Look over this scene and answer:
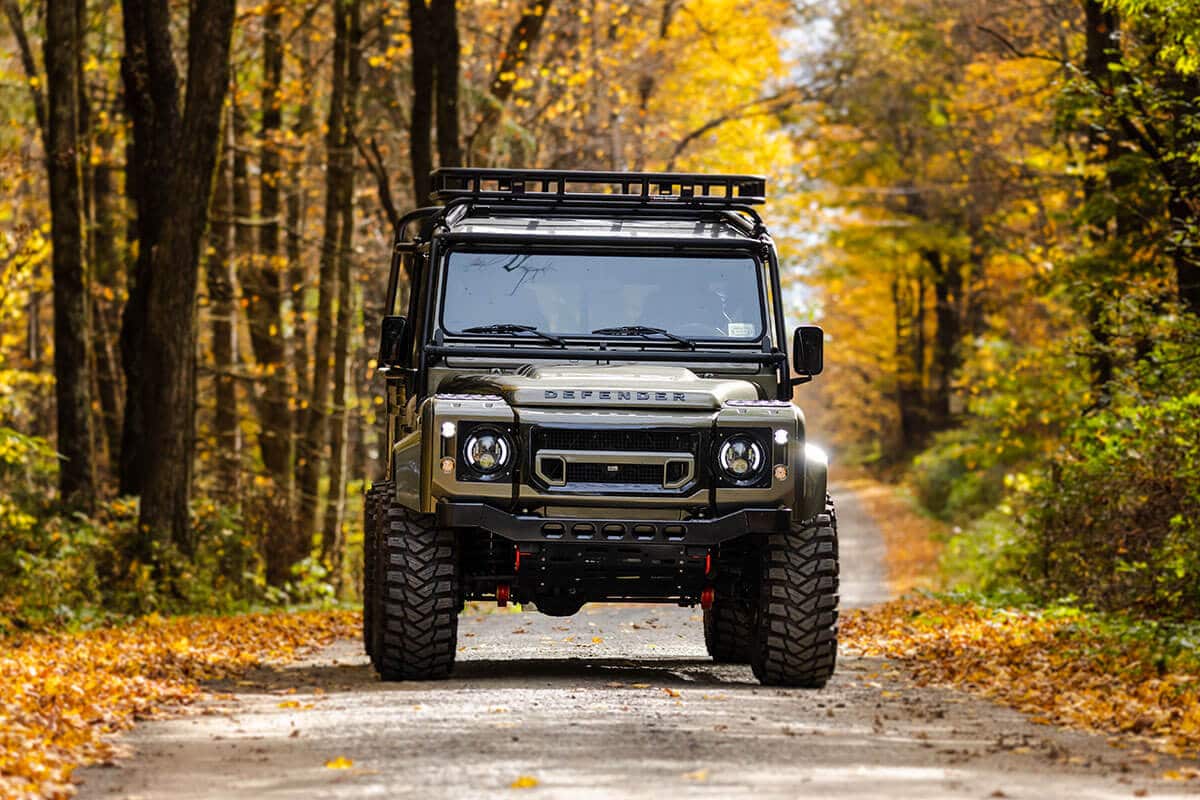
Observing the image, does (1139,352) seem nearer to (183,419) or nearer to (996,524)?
(183,419)

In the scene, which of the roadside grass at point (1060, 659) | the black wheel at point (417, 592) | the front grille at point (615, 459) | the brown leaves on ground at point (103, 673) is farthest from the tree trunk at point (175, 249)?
the front grille at point (615, 459)

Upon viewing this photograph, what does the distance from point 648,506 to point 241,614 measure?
10518 mm

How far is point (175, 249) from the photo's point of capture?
66.5 feet

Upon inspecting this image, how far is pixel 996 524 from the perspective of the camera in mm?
30625

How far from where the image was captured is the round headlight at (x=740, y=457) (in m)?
10.8

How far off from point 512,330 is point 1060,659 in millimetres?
4509

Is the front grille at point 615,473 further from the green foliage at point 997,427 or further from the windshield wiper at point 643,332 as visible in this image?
the green foliage at point 997,427

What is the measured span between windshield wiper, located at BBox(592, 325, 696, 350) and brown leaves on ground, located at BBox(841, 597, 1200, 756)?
9.15ft

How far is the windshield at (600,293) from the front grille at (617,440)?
1210 millimetres

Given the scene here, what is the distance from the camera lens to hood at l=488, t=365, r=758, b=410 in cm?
1073

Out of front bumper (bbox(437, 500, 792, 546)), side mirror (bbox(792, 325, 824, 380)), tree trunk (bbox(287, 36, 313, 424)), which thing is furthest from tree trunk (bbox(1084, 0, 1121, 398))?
tree trunk (bbox(287, 36, 313, 424))

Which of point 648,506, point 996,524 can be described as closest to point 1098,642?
point 648,506

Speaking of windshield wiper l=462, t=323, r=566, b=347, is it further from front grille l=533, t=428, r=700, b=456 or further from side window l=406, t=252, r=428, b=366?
front grille l=533, t=428, r=700, b=456

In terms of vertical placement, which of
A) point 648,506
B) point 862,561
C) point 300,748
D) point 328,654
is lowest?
point 862,561
